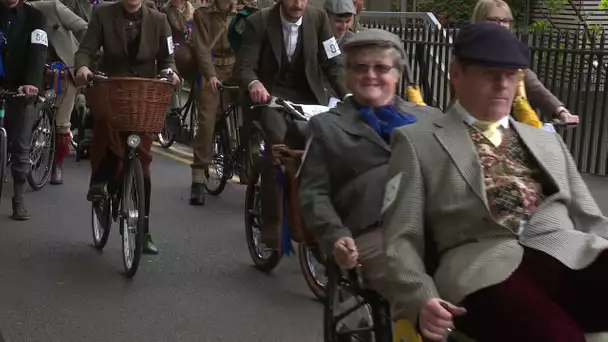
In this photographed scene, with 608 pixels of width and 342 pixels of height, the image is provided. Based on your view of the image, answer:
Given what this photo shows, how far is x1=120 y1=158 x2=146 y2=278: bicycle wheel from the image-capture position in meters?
6.23

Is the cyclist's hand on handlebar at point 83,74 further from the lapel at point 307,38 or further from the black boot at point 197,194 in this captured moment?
the black boot at point 197,194

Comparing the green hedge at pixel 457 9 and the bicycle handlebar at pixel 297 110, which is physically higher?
the bicycle handlebar at pixel 297 110

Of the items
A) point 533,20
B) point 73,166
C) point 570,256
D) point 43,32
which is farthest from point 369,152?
point 533,20

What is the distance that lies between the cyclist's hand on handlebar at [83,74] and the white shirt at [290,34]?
4.68ft

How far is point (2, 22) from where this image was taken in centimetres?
775

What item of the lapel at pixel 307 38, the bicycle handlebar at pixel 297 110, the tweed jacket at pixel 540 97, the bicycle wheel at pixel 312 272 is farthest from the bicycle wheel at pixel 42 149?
the tweed jacket at pixel 540 97

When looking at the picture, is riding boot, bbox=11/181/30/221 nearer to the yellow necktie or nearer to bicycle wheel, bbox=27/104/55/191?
bicycle wheel, bbox=27/104/55/191

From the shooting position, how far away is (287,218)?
493 centimetres

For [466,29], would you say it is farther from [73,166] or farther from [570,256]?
[73,166]

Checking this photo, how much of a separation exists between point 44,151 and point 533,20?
12.0 metres

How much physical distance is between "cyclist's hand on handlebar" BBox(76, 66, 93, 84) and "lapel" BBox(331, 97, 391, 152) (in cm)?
276

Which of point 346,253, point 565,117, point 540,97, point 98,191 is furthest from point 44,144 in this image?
point 346,253

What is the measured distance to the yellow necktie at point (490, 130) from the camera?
10.5 ft

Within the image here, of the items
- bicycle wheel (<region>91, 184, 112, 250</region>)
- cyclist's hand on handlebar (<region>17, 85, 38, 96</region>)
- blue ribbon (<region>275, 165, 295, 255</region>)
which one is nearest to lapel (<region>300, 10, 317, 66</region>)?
blue ribbon (<region>275, 165, 295, 255</region>)
